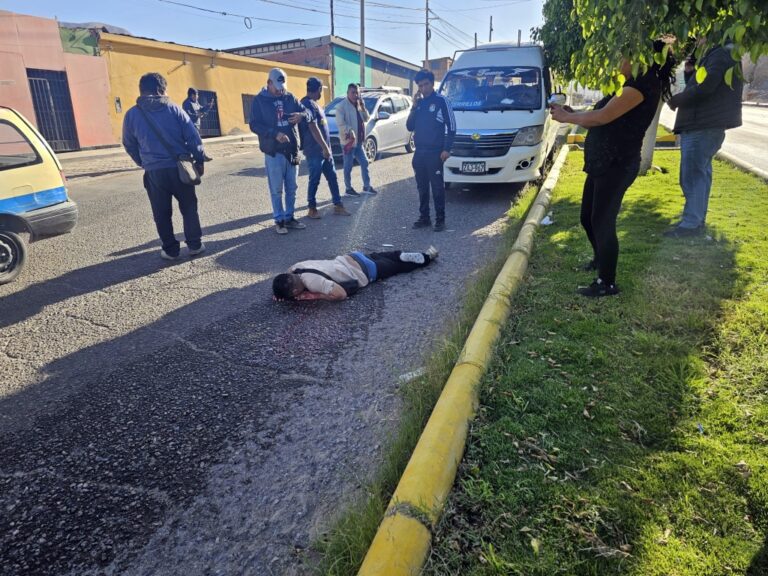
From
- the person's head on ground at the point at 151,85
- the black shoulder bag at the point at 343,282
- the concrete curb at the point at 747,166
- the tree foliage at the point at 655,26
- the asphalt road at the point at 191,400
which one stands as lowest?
the asphalt road at the point at 191,400

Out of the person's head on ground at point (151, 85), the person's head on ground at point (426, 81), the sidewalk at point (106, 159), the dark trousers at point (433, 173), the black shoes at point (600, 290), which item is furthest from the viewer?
the sidewalk at point (106, 159)

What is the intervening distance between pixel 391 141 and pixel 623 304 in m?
11.7

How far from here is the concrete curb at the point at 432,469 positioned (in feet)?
5.89

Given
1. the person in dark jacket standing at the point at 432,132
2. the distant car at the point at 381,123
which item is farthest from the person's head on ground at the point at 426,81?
the distant car at the point at 381,123

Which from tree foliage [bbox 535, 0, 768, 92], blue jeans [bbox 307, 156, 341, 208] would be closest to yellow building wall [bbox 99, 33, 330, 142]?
blue jeans [bbox 307, 156, 341, 208]

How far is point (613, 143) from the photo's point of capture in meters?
3.53

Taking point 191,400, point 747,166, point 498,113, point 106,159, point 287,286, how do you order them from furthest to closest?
point 106,159
point 747,166
point 498,113
point 287,286
point 191,400

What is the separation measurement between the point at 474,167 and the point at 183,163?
172 inches

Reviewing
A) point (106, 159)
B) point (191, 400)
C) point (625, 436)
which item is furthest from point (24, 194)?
point (106, 159)

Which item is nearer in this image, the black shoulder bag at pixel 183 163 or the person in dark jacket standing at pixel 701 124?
the person in dark jacket standing at pixel 701 124

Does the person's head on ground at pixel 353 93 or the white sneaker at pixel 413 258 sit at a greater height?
the person's head on ground at pixel 353 93

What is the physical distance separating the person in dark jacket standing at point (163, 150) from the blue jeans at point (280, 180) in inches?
40.8

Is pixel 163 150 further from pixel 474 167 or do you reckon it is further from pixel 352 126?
pixel 474 167

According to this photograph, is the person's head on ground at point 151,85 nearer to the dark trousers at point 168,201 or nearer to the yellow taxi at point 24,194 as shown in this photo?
the dark trousers at point 168,201
